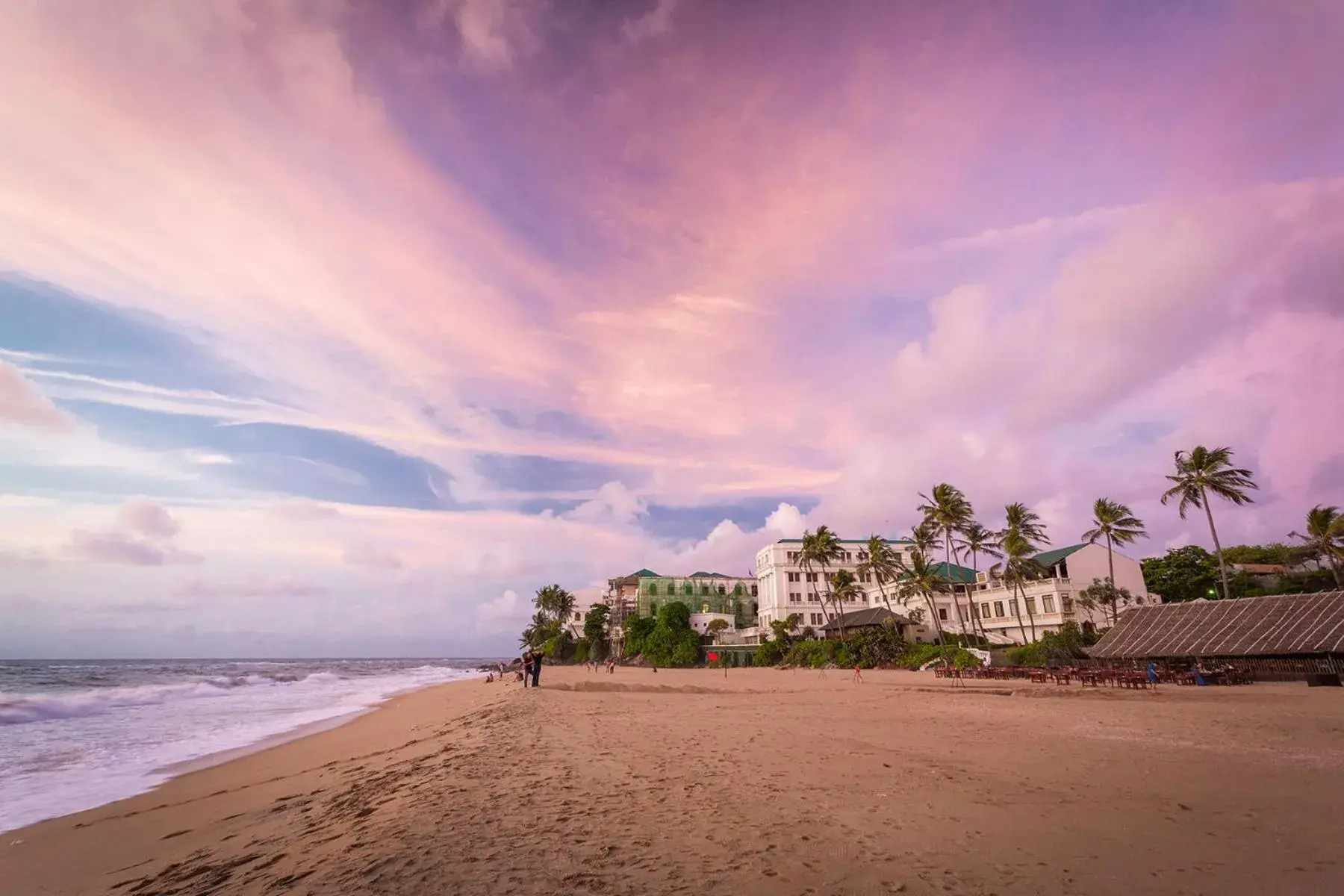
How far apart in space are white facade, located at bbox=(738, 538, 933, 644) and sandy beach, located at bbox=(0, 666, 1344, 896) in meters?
67.5

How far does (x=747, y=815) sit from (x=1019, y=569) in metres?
54.4

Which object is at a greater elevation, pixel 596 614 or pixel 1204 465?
pixel 1204 465

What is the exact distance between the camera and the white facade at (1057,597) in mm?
56594

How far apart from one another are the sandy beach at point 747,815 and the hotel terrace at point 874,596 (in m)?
42.0

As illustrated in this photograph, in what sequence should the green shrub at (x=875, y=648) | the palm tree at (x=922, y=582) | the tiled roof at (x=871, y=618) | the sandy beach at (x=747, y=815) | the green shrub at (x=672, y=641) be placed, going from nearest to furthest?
the sandy beach at (x=747, y=815), the green shrub at (x=875, y=648), the palm tree at (x=922, y=582), the tiled roof at (x=871, y=618), the green shrub at (x=672, y=641)

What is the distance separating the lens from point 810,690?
33844 millimetres

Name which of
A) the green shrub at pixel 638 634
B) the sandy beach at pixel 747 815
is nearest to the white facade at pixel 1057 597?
the green shrub at pixel 638 634

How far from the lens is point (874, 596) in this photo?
84375 millimetres

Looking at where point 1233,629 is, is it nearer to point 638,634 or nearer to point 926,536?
point 926,536

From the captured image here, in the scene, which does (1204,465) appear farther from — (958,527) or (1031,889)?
(1031,889)

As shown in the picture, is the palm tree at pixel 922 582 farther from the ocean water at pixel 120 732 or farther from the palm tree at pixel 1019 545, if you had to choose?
the ocean water at pixel 120 732

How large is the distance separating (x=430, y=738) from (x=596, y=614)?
8005 cm

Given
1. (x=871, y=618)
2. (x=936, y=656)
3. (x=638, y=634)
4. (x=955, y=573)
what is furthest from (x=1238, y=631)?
(x=638, y=634)

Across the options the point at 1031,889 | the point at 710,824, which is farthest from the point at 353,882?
the point at 1031,889
